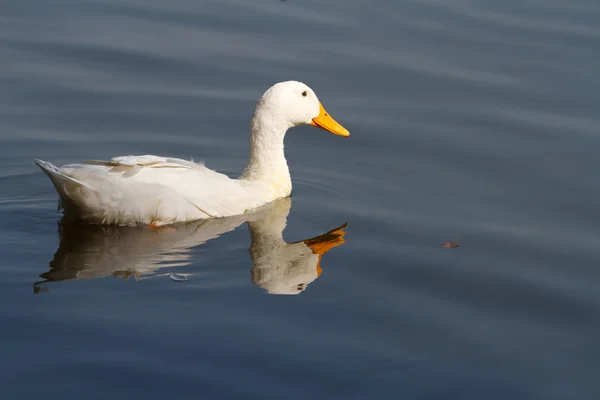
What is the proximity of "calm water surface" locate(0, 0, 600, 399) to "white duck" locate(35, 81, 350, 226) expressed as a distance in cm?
16

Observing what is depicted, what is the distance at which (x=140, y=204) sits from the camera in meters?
8.26

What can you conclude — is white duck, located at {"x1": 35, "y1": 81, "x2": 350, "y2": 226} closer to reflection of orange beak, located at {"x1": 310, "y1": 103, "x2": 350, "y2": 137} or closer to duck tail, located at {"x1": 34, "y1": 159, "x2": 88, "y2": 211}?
duck tail, located at {"x1": 34, "y1": 159, "x2": 88, "y2": 211}

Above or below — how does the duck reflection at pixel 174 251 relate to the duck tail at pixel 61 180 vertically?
below

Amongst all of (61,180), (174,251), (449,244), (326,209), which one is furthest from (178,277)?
(449,244)

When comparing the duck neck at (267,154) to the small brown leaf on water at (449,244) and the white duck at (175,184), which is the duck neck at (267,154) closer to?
the white duck at (175,184)

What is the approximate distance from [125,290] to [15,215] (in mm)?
1990

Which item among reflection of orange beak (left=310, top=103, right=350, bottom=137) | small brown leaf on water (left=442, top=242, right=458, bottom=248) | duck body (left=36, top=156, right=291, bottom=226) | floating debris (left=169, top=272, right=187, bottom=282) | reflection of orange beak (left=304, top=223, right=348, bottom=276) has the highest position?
→ reflection of orange beak (left=310, top=103, right=350, bottom=137)

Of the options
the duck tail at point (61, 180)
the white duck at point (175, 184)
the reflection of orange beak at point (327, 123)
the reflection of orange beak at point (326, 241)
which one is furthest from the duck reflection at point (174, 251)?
the reflection of orange beak at point (327, 123)

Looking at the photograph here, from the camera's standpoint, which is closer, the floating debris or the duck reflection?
the floating debris

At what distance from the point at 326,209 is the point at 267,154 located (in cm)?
84

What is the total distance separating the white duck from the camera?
8141mm

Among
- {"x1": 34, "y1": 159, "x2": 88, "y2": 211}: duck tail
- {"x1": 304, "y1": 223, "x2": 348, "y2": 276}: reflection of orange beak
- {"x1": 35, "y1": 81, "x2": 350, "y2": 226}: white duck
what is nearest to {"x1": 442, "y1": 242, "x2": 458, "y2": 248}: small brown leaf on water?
{"x1": 304, "y1": 223, "x2": 348, "y2": 276}: reflection of orange beak

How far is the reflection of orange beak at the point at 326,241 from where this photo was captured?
808cm

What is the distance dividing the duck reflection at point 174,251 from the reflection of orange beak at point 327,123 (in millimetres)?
1310
